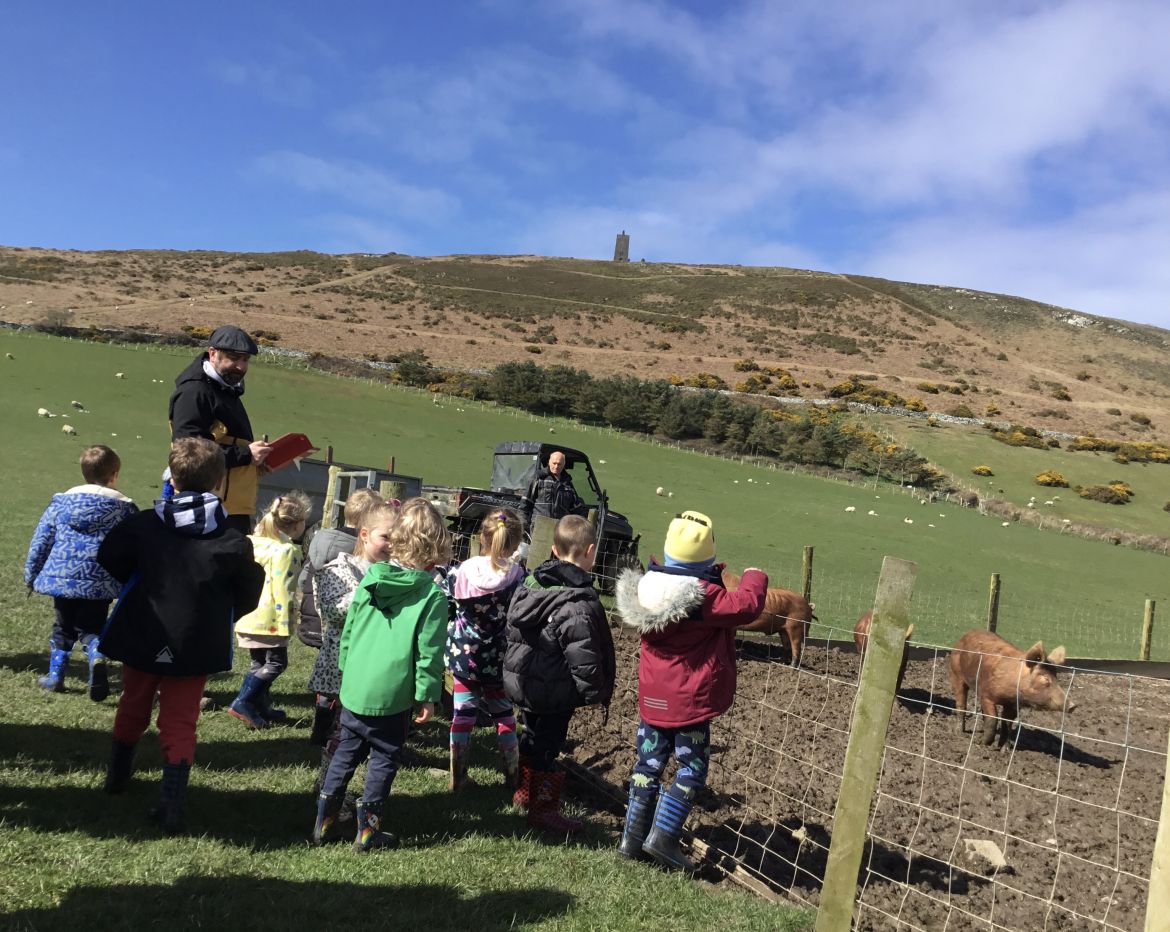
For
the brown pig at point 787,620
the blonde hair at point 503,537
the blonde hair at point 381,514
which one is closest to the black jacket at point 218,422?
the blonde hair at point 381,514

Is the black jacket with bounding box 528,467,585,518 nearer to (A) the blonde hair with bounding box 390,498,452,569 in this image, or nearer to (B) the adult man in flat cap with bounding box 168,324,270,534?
(B) the adult man in flat cap with bounding box 168,324,270,534

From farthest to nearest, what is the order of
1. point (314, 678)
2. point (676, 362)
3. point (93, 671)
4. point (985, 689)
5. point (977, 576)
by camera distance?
point (676, 362) < point (977, 576) < point (985, 689) < point (93, 671) < point (314, 678)

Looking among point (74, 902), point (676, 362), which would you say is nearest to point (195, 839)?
point (74, 902)

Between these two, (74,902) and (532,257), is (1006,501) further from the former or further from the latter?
(532,257)

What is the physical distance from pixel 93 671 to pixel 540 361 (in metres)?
53.0

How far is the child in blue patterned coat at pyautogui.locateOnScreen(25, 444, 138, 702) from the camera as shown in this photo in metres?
5.01

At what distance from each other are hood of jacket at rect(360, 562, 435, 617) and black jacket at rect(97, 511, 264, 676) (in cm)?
55

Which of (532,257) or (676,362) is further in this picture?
(532,257)

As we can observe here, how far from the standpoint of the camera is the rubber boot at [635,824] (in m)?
4.04

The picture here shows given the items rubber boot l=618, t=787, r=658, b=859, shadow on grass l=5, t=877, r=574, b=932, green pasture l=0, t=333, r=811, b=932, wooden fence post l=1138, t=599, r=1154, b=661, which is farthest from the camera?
wooden fence post l=1138, t=599, r=1154, b=661

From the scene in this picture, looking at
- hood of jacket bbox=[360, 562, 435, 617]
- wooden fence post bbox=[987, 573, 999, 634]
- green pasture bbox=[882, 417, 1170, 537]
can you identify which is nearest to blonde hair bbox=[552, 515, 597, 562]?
hood of jacket bbox=[360, 562, 435, 617]

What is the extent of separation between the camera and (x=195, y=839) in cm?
346

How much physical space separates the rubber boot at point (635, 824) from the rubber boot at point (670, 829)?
91mm

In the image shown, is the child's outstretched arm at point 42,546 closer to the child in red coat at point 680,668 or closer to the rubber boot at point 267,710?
the rubber boot at point 267,710
